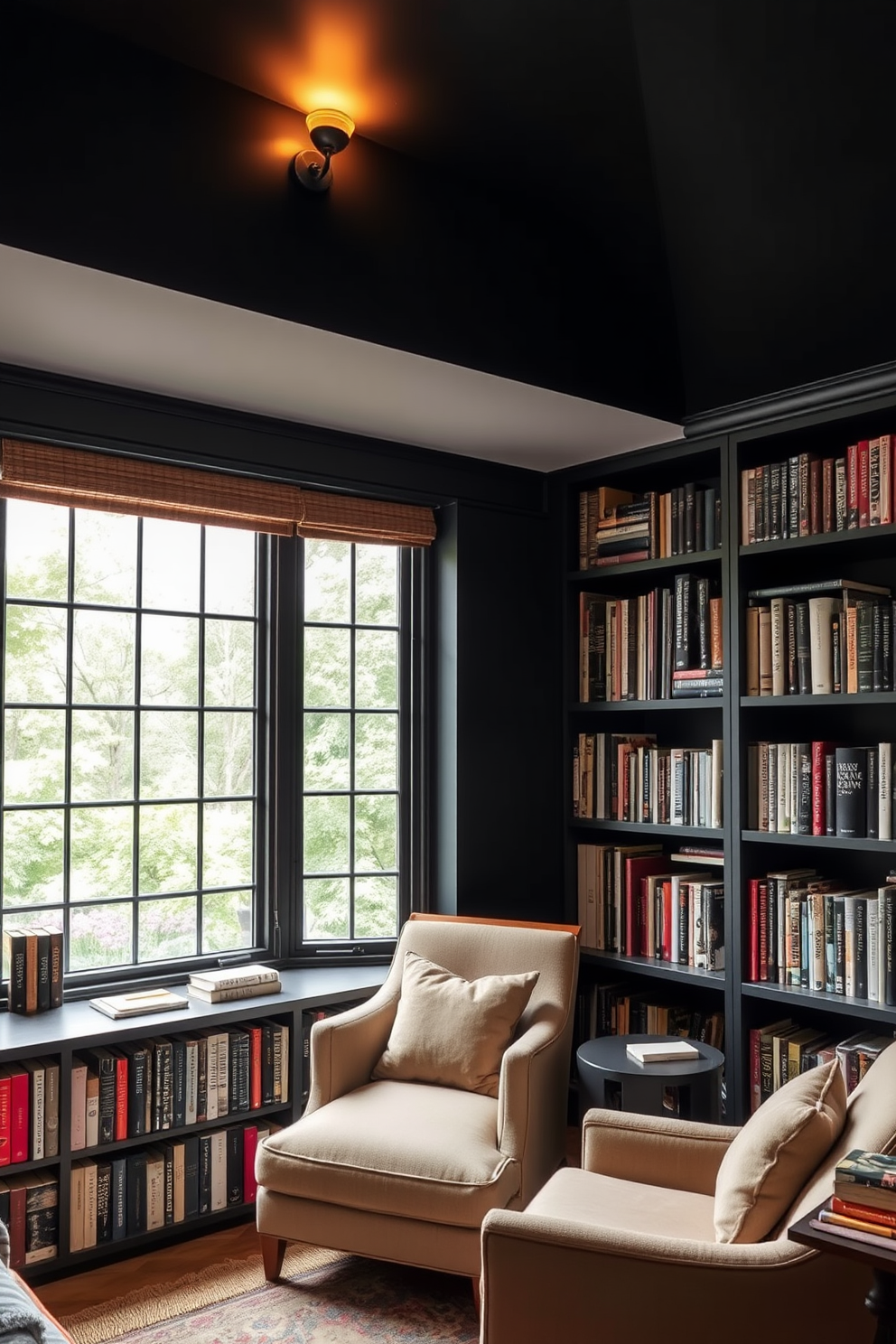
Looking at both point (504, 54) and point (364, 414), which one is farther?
point (364, 414)

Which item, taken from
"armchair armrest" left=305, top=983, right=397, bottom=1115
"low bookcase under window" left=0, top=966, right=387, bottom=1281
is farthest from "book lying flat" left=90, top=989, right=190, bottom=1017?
"armchair armrest" left=305, top=983, right=397, bottom=1115

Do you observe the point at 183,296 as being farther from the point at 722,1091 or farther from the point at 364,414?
the point at 722,1091

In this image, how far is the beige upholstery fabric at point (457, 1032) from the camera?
3.00 meters

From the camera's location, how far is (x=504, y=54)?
2465mm

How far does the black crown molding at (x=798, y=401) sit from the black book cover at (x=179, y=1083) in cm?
247

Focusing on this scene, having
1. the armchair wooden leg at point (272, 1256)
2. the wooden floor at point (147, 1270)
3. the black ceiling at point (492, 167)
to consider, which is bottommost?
the wooden floor at point (147, 1270)

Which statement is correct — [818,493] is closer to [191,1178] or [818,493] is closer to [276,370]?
[276,370]

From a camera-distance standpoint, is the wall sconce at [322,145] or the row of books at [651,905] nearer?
the wall sconce at [322,145]

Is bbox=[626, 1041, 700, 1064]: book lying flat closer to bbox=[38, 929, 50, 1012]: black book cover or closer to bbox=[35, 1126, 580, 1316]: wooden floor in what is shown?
bbox=[35, 1126, 580, 1316]: wooden floor

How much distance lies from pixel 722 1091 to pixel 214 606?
2.25 m

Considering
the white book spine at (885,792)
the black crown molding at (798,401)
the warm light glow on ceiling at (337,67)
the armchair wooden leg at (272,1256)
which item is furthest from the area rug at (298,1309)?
the warm light glow on ceiling at (337,67)

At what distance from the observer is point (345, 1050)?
9.89 ft

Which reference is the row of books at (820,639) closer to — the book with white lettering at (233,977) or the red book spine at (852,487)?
the red book spine at (852,487)

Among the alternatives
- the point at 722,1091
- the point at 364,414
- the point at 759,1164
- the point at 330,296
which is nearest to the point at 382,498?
the point at 364,414
